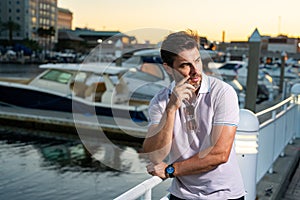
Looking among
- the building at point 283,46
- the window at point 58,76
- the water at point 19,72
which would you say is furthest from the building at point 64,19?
the window at point 58,76

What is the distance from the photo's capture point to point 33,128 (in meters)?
12.0

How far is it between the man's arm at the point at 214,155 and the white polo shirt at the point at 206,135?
29 mm

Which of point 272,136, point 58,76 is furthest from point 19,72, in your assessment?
A: point 272,136

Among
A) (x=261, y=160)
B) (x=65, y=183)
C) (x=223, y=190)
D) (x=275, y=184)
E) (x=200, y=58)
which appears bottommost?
(x=65, y=183)

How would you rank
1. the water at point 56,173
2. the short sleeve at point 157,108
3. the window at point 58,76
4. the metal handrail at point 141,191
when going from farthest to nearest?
the window at point 58,76 < the water at point 56,173 < the short sleeve at point 157,108 < the metal handrail at point 141,191

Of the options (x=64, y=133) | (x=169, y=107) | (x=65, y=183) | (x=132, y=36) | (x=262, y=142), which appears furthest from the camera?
(x=64, y=133)

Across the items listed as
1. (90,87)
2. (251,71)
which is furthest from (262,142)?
(90,87)

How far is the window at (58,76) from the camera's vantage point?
1244 centimetres

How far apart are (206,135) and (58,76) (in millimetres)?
11218

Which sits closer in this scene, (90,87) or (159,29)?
(159,29)

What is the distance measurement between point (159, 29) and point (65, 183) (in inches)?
265

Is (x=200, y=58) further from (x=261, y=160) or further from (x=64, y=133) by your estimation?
(x=64, y=133)

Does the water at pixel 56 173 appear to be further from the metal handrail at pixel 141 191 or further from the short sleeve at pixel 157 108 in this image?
the short sleeve at pixel 157 108

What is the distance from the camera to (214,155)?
182 centimetres
